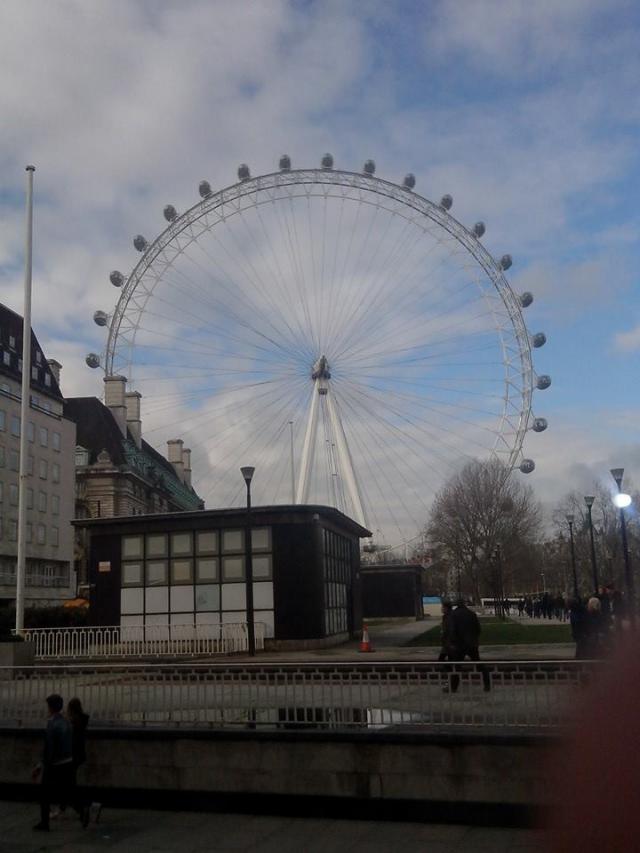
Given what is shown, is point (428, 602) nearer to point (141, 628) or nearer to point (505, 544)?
point (505, 544)

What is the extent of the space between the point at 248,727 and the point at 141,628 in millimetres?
21116

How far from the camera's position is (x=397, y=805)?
11086 millimetres

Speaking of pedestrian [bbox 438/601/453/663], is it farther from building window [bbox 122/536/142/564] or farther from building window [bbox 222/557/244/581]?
building window [bbox 122/536/142/564]

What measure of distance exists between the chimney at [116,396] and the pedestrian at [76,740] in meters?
38.1

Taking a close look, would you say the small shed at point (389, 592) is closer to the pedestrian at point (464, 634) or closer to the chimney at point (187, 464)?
the pedestrian at point (464, 634)

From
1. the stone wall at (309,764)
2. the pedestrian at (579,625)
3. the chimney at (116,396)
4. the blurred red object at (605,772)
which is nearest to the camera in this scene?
the blurred red object at (605,772)

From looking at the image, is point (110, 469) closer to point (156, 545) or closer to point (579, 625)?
point (156, 545)

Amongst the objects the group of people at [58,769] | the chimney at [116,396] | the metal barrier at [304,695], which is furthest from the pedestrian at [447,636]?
the chimney at [116,396]

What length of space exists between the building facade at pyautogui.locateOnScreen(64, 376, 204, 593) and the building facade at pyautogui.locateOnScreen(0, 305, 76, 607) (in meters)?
4.50

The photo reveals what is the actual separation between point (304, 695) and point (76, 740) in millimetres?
3065

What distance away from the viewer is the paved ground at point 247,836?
33.1 ft

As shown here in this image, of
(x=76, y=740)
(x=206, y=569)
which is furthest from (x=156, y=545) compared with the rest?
(x=76, y=740)

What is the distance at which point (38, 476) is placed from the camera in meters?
83.5

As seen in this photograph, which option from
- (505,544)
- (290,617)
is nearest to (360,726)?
(290,617)
